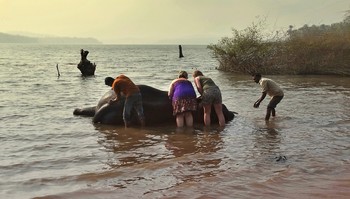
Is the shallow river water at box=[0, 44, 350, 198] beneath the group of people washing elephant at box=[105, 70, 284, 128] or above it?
beneath

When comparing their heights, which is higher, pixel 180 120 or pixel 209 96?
pixel 209 96

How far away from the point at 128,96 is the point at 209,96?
2.10m

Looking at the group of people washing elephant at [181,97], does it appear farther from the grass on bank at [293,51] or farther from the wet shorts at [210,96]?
the grass on bank at [293,51]

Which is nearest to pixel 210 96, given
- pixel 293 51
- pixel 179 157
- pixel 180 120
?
pixel 180 120

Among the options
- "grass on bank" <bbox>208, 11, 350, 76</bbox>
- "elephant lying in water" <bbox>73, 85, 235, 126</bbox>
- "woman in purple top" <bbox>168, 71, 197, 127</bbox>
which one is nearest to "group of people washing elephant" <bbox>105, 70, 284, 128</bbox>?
"woman in purple top" <bbox>168, 71, 197, 127</bbox>

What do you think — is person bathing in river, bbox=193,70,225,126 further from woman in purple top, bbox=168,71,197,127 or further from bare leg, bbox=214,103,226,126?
woman in purple top, bbox=168,71,197,127

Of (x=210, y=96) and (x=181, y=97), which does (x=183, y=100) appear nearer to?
(x=181, y=97)

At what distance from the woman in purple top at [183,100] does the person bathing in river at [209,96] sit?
298 mm

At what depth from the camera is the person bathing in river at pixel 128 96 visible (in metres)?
11.5

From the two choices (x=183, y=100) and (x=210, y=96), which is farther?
(x=210, y=96)

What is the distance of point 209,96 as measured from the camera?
38.0 feet

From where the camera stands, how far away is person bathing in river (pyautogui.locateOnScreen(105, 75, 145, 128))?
11.5 metres

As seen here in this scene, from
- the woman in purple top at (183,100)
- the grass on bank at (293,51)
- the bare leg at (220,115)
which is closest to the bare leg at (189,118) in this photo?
the woman in purple top at (183,100)

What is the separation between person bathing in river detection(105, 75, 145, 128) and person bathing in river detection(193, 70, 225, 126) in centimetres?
163
